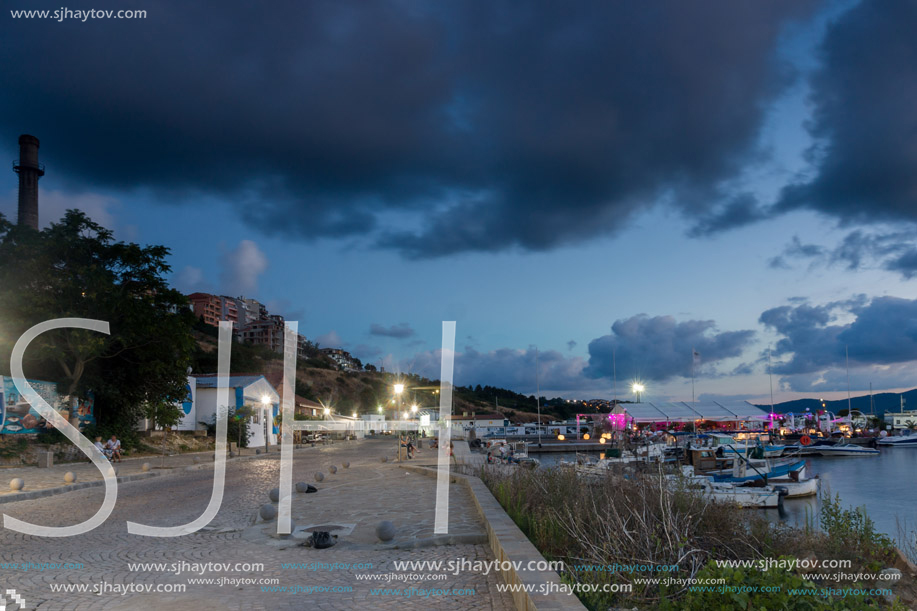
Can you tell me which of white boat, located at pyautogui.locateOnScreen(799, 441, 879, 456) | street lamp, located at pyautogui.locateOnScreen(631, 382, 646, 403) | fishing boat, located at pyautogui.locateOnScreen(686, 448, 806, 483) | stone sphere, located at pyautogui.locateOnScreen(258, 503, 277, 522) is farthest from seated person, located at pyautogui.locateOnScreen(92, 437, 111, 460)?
street lamp, located at pyautogui.locateOnScreen(631, 382, 646, 403)

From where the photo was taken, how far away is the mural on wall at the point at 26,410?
24.8m

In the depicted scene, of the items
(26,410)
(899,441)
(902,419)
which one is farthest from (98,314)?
(902,419)

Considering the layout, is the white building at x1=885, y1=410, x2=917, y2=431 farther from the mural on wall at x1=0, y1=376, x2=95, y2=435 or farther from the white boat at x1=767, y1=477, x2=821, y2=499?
the mural on wall at x1=0, y1=376, x2=95, y2=435

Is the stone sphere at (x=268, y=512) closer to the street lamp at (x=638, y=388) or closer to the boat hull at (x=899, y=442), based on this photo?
the street lamp at (x=638, y=388)

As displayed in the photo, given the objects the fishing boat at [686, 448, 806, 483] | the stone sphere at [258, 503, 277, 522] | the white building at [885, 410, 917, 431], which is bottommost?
the white building at [885, 410, 917, 431]

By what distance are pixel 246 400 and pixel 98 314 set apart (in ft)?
64.2

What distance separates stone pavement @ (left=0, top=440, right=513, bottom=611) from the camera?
19.5 feet

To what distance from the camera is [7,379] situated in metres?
25.1

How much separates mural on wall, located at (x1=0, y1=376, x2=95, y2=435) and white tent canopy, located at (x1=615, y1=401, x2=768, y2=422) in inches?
1569

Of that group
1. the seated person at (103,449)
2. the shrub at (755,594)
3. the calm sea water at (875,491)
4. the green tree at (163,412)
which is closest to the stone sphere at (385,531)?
the shrub at (755,594)

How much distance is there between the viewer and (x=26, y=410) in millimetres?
25953

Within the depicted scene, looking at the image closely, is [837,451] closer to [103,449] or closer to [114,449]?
[114,449]

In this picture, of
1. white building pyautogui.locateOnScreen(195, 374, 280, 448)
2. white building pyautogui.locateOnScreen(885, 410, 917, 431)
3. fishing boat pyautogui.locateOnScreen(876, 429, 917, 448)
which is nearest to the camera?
white building pyautogui.locateOnScreen(195, 374, 280, 448)

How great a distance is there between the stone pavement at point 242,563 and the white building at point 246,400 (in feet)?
100
